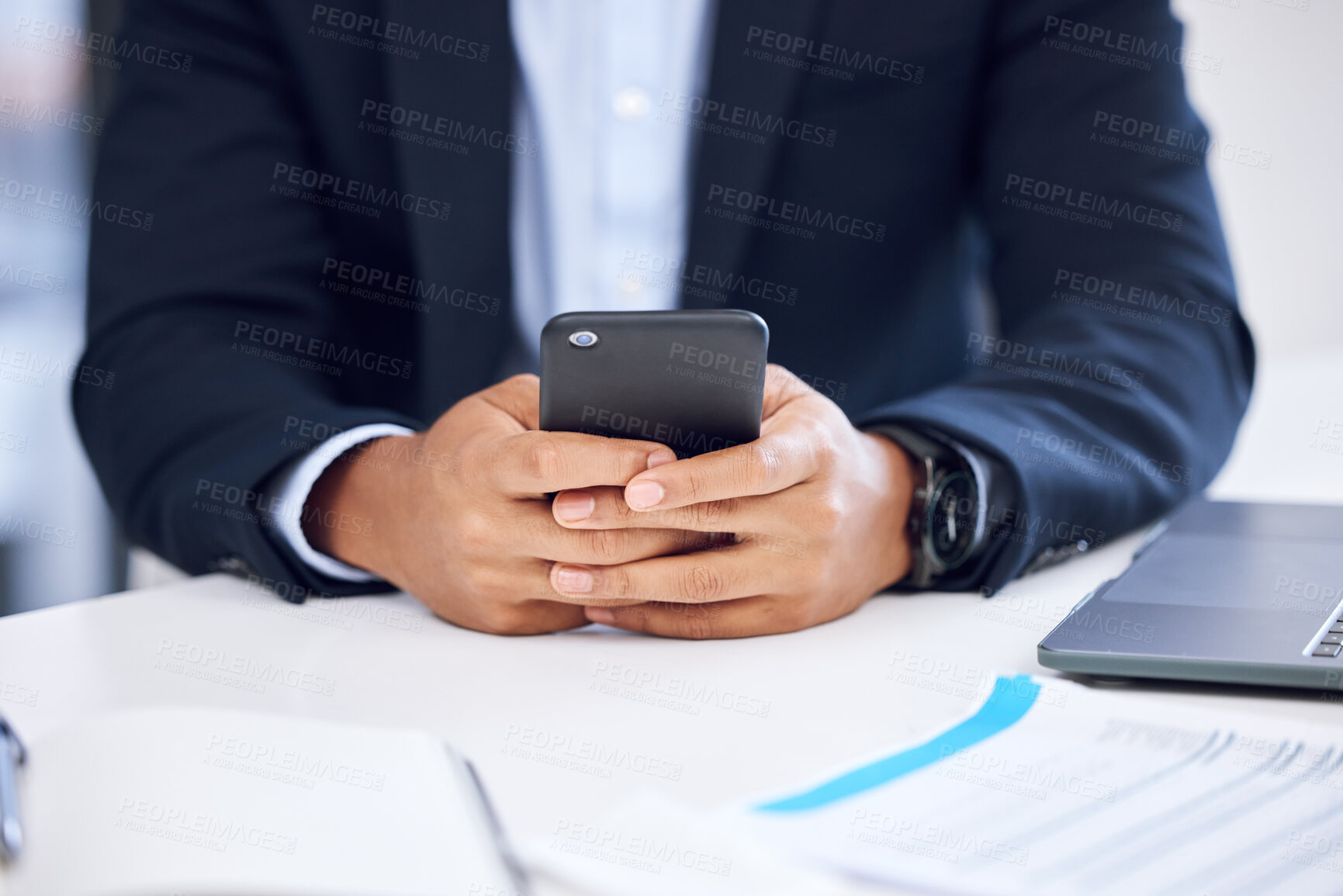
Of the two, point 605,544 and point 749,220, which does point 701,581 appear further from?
point 749,220

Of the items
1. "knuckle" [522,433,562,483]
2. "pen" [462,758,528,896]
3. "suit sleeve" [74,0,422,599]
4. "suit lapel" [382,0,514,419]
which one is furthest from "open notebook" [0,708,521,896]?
"suit lapel" [382,0,514,419]

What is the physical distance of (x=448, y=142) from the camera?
3.70ft

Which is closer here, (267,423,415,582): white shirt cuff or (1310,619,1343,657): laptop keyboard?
(1310,619,1343,657): laptop keyboard

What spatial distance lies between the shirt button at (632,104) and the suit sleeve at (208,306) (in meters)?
0.38

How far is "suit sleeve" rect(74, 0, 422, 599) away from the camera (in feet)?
2.57

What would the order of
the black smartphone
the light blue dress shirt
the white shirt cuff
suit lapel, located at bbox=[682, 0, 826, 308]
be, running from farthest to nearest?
the light blue dress shirt → suit lapel, located at bbox=[682, 0, 826, 308] → the white shirt cuff → the black smartphone

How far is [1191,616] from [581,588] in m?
0.38

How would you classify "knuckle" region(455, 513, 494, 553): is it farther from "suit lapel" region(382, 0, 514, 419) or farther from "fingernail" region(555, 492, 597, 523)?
"suit lapel" region(382, 0, 514, 419)

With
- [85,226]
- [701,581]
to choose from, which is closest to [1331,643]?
[701,581]

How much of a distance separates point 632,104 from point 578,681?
80cm

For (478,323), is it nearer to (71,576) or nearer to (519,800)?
(519,800)

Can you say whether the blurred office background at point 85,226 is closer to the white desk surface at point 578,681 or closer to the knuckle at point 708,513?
the white desk surface at point 578,681

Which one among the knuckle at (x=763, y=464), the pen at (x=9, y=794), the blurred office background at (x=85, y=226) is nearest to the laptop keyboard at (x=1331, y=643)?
the knuckle at (x=763, y=464)

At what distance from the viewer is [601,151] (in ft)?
3.98
